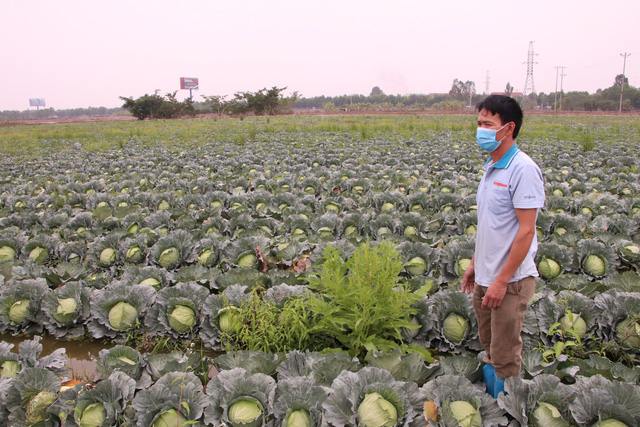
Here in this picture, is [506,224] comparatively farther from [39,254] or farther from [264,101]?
[264,101]

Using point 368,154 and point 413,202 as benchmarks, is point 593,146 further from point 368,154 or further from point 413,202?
point 413,202

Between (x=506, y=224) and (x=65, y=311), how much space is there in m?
3.73

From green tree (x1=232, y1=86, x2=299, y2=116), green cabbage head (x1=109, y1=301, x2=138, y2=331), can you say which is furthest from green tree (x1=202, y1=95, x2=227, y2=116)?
green cabbage head (x1=109, y1=301, x2=138, y2=331)

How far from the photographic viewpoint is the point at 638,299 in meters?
3.06

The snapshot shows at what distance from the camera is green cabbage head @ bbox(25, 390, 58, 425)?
7.84 ft

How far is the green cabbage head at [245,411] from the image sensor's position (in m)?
2.24

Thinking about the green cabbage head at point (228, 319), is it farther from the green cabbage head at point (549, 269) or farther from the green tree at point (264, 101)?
the green tree at point (264, 101)

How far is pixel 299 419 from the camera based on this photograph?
220cm

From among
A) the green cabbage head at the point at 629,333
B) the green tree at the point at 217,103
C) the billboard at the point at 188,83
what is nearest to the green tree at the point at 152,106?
the green tree at the point at 217,103

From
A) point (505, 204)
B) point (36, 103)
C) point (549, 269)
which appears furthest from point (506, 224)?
point (36, 103)

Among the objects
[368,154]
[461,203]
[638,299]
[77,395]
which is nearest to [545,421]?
[638,299]

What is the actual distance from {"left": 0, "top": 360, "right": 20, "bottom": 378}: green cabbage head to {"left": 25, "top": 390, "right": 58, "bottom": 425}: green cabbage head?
379 mm

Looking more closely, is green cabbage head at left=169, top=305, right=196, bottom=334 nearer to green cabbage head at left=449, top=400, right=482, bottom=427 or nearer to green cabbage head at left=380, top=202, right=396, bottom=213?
green cabbage head at left=449, top=400, right=482, bottom=427

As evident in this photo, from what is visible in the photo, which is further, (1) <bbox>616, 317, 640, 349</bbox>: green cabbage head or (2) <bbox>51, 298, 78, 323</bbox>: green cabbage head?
(2) <bbox>51, 298, 78, 323</bbox>: green cabbage head
